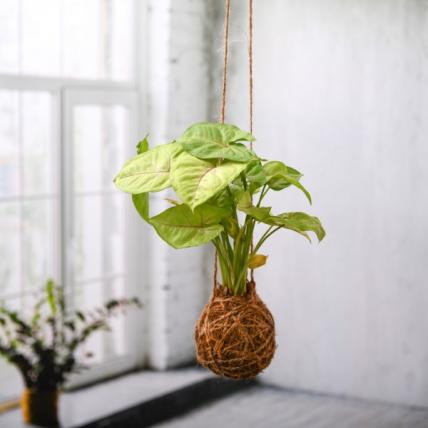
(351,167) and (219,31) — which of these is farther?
(219,31)

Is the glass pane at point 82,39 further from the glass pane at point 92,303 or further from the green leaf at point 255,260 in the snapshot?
the green leaf at point 255,260

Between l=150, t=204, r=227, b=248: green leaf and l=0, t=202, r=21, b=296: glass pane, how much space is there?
2349mm

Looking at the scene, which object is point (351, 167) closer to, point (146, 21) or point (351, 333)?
point (351, 333)

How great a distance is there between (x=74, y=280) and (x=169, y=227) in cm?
270

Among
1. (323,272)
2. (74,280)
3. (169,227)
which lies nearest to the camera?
(169,227)

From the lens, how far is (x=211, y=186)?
2061 mm

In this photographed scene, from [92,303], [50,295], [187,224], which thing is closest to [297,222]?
[187,224]

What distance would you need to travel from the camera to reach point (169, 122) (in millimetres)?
5141

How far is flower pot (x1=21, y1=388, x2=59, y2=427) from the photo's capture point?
13.7 ft

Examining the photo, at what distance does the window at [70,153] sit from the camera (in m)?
4.42

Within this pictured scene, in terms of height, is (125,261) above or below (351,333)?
above

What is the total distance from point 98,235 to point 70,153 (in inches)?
21.4

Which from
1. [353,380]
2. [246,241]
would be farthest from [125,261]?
[246,241]

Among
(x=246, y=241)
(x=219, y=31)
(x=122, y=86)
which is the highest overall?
(x=219, y=31)
